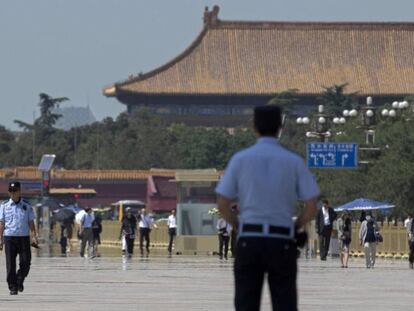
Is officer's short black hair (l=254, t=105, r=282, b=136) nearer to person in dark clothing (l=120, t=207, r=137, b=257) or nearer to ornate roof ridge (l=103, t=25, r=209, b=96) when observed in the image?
person in dark clothing (l=120, t=207, r=137, b=257)

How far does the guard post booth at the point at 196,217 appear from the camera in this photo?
44688 millimetres

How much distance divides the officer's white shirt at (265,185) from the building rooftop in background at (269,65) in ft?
373

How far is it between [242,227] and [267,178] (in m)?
0.34

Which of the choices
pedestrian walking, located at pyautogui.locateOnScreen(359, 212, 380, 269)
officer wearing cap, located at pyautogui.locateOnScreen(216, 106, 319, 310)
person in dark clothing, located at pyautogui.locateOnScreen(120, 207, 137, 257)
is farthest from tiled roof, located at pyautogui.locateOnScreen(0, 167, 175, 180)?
officer wearing cap, located at pyautogui.locateOnScreen(216, 106, 319, 310)

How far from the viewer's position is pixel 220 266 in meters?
32.4

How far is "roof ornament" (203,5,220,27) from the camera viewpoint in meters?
127

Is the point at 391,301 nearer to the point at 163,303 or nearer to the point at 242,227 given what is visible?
the point at 163,303

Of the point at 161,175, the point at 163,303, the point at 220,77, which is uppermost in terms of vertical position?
the point at 220,77

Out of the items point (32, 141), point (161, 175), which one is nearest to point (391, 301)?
point (161, 175)

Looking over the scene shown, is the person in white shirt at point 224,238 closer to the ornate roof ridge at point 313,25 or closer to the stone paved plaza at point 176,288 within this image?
the stone paved plaza at point 176,288

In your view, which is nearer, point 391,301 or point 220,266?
point 391,301

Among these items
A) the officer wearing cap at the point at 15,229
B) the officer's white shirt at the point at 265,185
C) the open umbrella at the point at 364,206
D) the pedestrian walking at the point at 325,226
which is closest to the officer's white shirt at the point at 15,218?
the officer wearing cap at the point at 15,229

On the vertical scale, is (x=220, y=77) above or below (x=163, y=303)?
above

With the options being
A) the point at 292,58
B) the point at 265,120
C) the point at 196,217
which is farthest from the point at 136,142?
the point at 265,120
